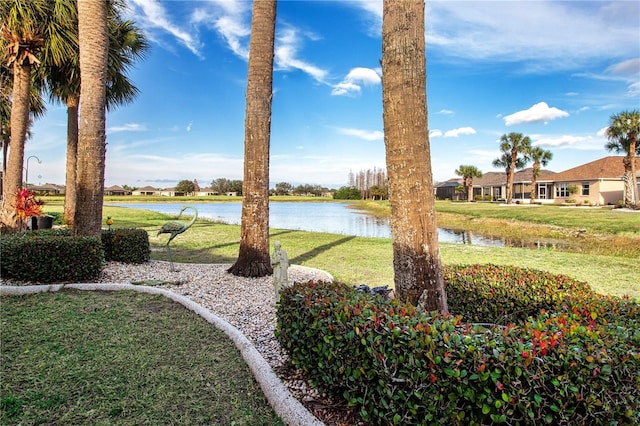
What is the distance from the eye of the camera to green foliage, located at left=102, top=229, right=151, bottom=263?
24.2 feet

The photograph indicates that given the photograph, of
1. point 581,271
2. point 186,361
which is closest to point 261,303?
point 186,361

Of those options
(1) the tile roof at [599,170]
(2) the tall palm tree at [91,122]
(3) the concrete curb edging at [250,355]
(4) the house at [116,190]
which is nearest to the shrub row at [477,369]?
(3) the concrete curb edging at [250,355]

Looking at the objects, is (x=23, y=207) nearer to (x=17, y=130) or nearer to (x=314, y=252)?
(x=17, y=130)

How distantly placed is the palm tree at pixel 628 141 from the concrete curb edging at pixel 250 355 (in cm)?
3401

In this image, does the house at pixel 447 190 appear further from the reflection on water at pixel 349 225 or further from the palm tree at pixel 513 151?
the reflection on water at pixel 349 225

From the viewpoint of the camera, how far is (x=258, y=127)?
21.0ft

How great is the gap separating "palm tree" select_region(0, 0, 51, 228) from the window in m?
45.1

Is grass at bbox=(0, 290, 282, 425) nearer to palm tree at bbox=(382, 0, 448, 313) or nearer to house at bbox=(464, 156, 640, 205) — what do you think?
palm tree at bbox=(382, 0, 448, 313)

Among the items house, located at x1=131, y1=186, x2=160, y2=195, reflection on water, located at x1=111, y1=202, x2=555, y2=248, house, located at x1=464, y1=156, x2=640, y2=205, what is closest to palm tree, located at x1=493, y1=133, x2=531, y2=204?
house, located at x1=464, y1=156, x2=640, y2=205

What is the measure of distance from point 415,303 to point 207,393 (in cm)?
172

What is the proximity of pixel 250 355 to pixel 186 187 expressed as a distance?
9980 centimetres

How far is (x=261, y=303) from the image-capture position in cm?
504

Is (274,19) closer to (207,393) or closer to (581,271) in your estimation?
(207,393)

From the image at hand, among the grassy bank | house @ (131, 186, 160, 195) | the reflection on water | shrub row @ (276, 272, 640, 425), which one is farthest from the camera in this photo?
house @ (131, 186, 160, 195)
